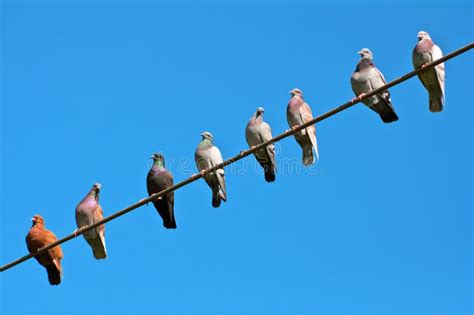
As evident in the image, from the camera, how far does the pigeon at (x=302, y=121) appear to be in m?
10.0

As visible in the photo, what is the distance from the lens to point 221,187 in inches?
397

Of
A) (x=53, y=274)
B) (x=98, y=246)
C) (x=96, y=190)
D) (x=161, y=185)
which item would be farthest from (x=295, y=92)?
(x=53, y=274)

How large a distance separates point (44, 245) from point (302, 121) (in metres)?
3.31

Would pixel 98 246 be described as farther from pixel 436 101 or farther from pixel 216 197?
pixel 436 101

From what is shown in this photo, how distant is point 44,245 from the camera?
9797 millimetres

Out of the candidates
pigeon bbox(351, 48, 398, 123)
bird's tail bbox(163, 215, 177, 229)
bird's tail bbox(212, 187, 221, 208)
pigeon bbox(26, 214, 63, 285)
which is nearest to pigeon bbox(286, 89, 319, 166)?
pigeon bbox(351, 48, 398, 123)

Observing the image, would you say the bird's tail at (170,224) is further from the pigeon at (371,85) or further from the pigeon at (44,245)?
the pigeon at (371,85)

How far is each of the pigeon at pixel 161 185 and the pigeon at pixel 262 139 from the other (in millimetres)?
1117

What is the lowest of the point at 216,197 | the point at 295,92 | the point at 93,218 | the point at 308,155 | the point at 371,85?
the point at 93,218

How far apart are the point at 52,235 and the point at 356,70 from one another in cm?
397

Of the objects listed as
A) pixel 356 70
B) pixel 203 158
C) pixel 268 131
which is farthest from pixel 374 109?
pixel 203 158

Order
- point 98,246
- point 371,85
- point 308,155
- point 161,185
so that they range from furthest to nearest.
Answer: point 161,185 < point 308,155 < point 371,85 < point 98,246

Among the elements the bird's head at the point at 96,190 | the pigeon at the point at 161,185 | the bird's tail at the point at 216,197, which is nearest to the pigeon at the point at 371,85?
the bird's tail at the point at 216,197

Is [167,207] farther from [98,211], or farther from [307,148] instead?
[307,148]
